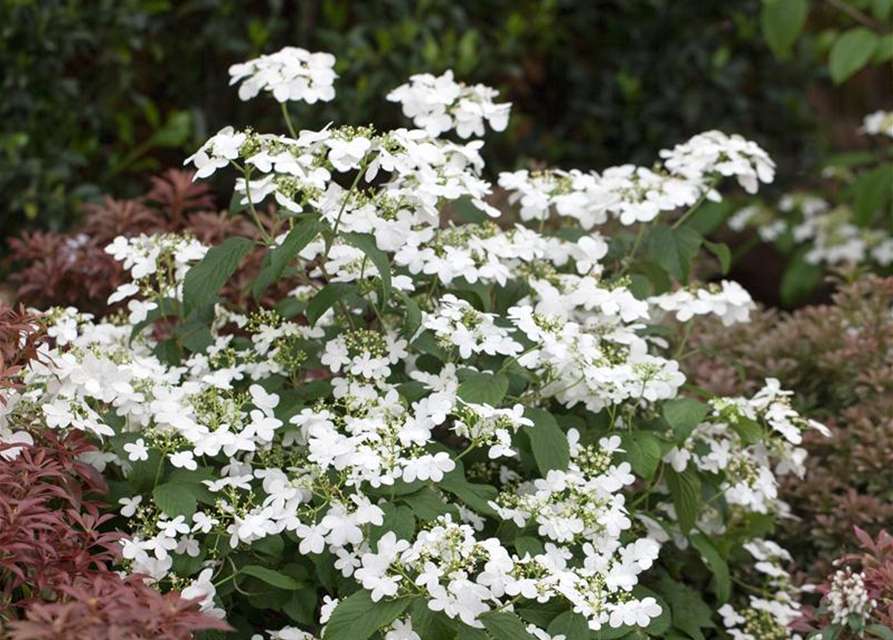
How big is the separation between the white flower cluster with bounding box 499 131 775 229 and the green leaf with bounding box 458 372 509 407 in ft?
1.65

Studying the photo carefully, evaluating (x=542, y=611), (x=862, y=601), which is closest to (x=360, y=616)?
(x=542, y=611)

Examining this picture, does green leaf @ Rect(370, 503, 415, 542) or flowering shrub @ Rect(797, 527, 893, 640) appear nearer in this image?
green leaf @ Rect(370, 503, 415, 542)

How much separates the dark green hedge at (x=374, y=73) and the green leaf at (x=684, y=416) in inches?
81.5

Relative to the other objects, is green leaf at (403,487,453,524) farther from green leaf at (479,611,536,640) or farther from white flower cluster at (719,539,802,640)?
white flower cluster at (719,539,802,640)

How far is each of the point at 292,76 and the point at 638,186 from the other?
746 millimetres

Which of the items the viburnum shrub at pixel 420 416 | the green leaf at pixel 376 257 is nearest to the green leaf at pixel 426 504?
the viburnum shrub at pixel 420 416

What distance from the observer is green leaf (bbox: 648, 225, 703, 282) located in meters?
2.30

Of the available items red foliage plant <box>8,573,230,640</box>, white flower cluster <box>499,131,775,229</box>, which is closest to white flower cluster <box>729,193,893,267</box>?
white flower cluster <box>499,131,775,229</box>

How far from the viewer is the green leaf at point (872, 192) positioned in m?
3.82

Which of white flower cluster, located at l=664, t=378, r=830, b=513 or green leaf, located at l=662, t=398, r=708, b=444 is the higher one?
green leaf, located at l=662, t=398, r=708, b=444

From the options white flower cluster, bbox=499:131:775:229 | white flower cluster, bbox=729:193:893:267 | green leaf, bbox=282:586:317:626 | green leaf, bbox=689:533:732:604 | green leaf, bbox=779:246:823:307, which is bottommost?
green leaf, bbox=779:246:823:307

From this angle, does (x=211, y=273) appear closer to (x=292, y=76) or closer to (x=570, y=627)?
(x=292, y=76)

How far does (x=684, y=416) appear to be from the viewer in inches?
78.6

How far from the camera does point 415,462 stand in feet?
5.65
